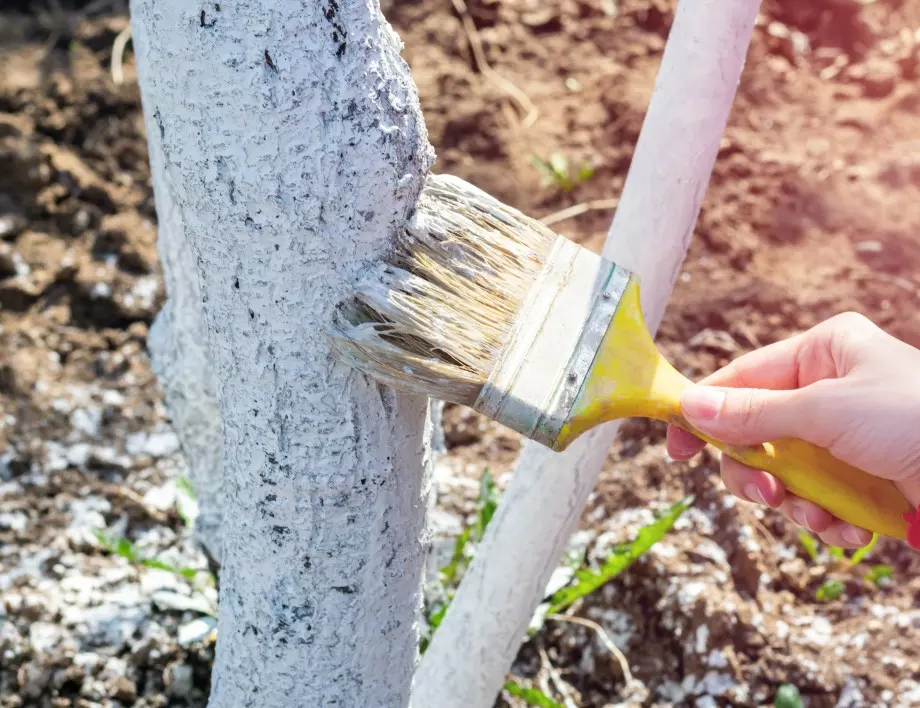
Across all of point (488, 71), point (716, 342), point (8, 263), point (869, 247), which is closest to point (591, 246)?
point (716, 342)

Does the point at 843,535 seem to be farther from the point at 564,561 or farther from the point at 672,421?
the point at 564,561

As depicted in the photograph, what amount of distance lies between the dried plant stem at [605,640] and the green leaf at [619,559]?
0.18ft

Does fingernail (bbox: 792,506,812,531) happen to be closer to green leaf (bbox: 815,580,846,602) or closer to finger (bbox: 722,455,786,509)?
finger (bbox: 722,455,786,509)

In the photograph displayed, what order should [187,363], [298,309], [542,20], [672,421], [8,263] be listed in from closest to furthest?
[298,309] → [672,421] → [187,363] → [8,263] → [542,20]

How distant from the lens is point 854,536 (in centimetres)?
107

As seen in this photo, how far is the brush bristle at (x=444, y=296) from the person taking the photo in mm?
786

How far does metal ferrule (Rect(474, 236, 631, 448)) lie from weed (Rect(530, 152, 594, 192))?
158cm

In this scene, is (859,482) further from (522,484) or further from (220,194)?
(220,194)

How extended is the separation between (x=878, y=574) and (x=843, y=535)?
69cm

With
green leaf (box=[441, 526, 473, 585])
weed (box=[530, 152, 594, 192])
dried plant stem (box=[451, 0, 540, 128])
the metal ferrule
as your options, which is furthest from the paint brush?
dried plant stem (box=[451, 0, 540, 128])

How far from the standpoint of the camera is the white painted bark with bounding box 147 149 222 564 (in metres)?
1.27

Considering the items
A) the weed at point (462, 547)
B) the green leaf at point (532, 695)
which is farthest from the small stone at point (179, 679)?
the green leaf at point (532, 695)

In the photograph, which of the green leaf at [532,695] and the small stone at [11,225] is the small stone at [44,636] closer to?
the green leaf at [532,695]

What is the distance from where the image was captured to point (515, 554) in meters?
1.18
